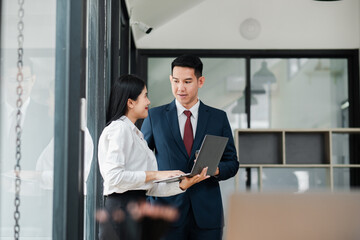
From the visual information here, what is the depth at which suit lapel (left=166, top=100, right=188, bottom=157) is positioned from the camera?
2.71 m

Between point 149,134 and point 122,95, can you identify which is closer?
point 122,95

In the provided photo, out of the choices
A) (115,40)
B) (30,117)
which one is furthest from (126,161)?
(115,40)

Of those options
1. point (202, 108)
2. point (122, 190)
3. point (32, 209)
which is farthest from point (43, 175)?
point (202, 108)

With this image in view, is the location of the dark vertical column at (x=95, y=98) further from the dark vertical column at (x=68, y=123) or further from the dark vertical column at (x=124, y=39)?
the dark vertical column at (x=124, y=39)

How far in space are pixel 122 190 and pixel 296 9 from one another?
430cm

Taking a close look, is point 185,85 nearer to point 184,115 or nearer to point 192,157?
point 184,115

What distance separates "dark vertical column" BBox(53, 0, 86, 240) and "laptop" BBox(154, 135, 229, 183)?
352 mm

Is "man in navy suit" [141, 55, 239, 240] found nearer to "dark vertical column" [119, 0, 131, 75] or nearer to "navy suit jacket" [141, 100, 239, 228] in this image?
"navy suit jacket" [141, 100, 239, 228]

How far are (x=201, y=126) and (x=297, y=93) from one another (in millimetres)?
3411

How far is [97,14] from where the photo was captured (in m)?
3.13

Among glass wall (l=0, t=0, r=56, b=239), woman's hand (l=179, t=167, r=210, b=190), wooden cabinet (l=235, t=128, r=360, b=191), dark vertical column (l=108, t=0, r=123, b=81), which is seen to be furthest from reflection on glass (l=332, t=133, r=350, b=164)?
glass wall (l=0, t=0, r=56, b=239)

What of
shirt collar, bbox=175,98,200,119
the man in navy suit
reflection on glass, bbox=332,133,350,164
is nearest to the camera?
the man in navy suit

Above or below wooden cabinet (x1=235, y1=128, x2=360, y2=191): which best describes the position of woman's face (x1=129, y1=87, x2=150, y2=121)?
above

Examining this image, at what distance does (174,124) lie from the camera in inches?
109
